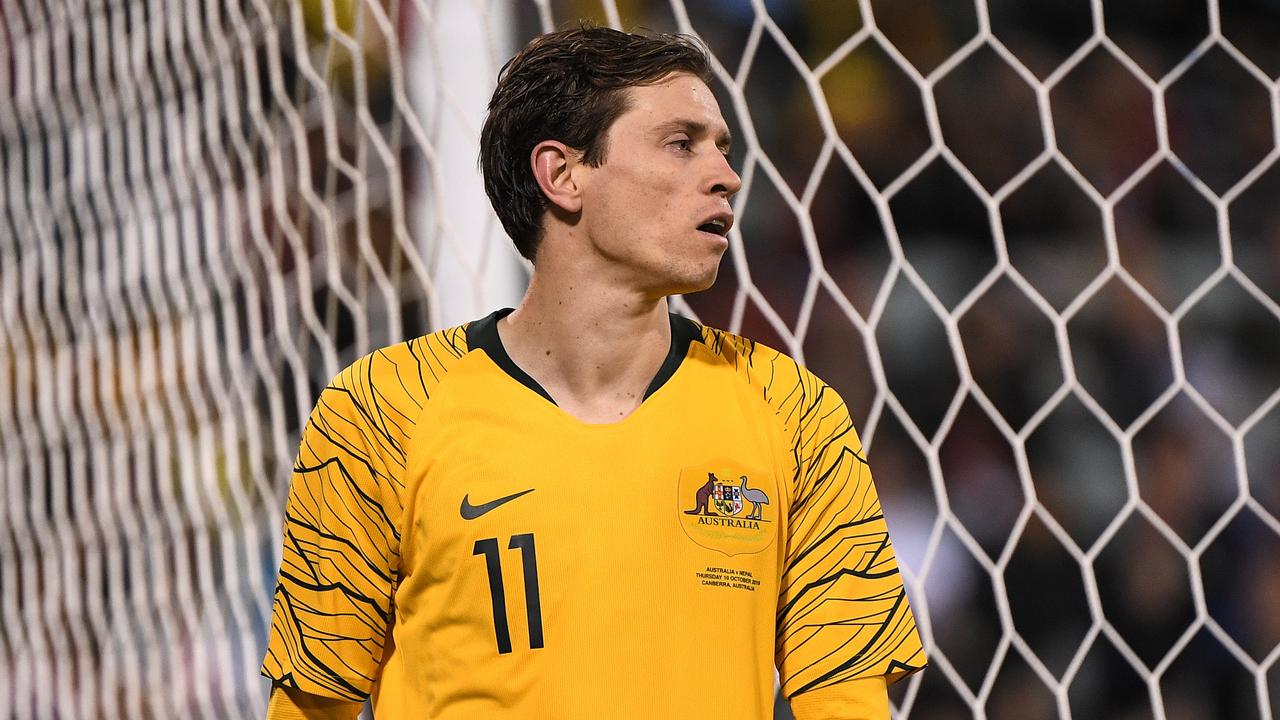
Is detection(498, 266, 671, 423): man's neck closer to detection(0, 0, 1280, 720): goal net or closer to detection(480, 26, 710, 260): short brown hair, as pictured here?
detection(480, 26, 710, 260): short brown hair

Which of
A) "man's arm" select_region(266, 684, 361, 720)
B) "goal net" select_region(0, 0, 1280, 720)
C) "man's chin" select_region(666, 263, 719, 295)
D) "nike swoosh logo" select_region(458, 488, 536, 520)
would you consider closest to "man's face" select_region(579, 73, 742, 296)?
"man's chin" select_region(666, 263, 719, 295)

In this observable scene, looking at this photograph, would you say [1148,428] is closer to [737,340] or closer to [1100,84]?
[1100,84]

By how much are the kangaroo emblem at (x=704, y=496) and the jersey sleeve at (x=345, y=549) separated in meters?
0.14

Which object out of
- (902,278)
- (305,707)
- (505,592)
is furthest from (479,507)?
(902,278)

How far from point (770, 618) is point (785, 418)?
0.31 ft

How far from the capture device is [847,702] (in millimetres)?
559

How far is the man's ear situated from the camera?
1.92ft

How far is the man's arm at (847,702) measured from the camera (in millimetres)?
558

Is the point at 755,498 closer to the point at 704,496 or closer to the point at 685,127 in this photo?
the point at 704,496

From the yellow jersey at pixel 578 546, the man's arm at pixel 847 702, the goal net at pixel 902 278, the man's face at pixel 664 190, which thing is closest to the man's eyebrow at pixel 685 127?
the man's face at pixel 664 190

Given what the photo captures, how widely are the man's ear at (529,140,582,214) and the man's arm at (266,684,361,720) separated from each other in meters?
0.26

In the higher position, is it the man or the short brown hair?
the short brown hair

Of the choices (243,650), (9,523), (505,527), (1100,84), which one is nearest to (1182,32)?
(1100,84)

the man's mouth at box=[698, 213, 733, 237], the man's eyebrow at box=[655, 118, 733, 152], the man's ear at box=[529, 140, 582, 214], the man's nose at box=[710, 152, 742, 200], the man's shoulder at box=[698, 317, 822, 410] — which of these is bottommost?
the man's shoulder at box=[698, 317, 822, 410]
